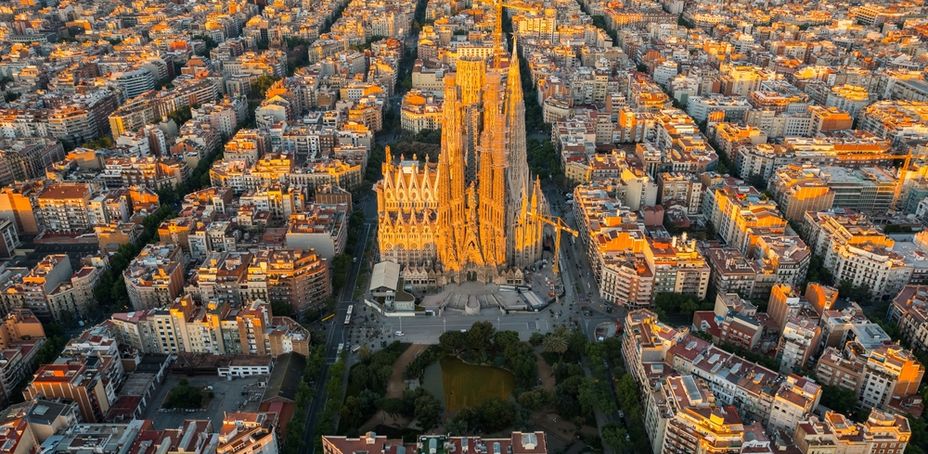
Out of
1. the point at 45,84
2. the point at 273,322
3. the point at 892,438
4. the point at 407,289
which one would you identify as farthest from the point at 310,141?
the point at 892,438

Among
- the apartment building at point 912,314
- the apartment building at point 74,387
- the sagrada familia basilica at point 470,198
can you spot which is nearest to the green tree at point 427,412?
the sagrada familia basilica at point 470,198

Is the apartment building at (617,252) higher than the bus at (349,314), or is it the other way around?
the apartment building at (617,252)

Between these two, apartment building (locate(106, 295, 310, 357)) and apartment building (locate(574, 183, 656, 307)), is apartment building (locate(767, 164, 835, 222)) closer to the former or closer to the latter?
apartment building (locate(574, 183, 656, 307))

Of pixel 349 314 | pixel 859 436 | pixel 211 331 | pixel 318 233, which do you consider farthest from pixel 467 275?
pixel 859 436

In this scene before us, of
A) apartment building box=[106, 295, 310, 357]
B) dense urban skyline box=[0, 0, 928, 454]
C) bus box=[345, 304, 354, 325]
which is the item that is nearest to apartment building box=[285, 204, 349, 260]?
dense urban skyline box=[0, 0, 928, 454]

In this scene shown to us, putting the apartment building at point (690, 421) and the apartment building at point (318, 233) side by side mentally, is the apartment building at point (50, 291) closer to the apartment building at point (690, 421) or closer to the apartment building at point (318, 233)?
the apartment building at point (318, 233)
